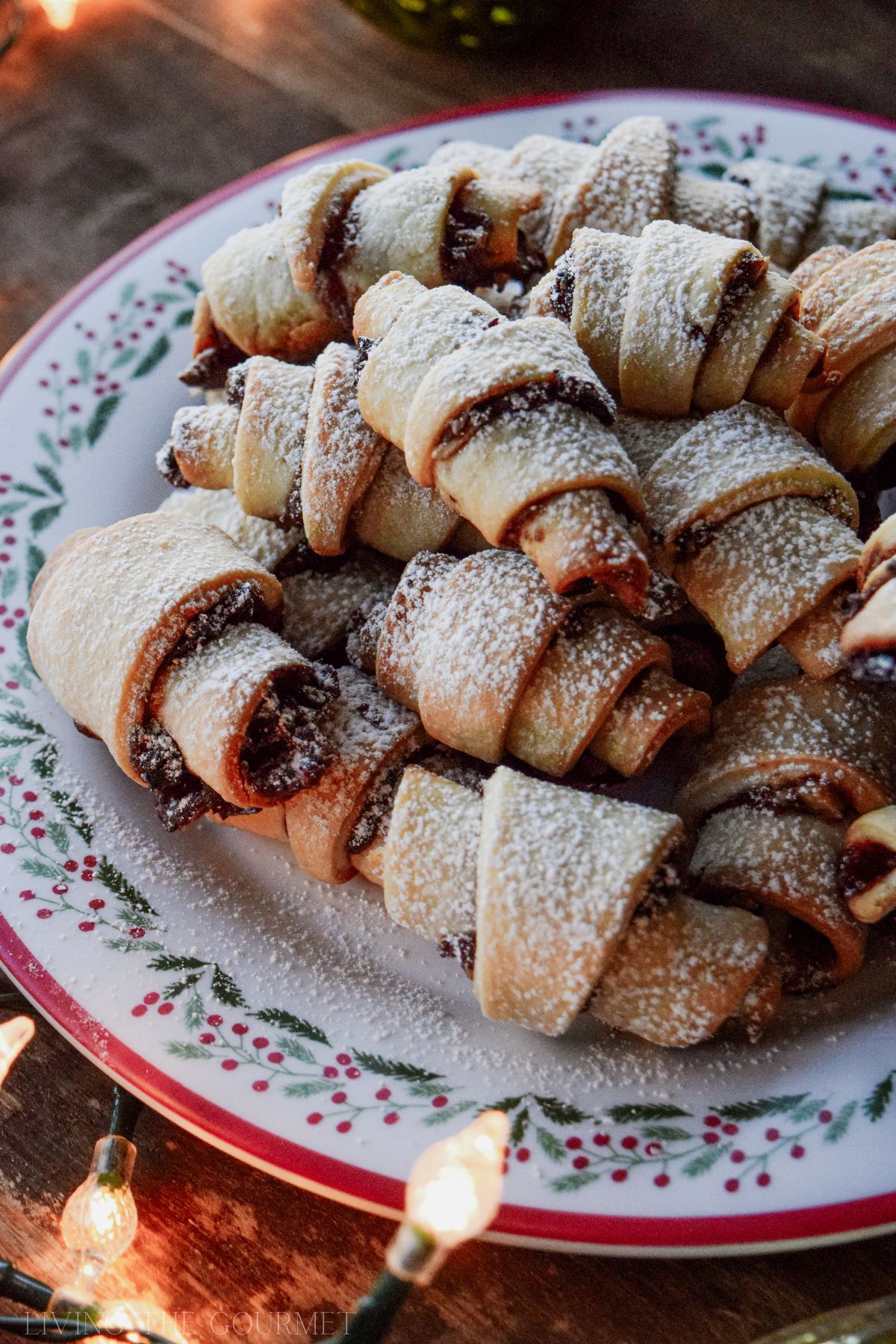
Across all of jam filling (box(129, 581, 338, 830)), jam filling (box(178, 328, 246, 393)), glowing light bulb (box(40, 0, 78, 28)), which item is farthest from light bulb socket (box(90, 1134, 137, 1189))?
glowing light bulb (box(40, 0, 78, 28))

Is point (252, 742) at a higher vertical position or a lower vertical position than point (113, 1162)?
higher

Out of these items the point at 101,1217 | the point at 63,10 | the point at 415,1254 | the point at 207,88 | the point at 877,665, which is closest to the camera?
the point at 415,1254

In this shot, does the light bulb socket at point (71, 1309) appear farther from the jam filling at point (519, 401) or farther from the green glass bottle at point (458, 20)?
the green glass bottle at point (458, 20)

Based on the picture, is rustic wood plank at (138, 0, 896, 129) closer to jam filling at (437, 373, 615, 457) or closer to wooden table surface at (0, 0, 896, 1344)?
wooden table surface at (0, 0, 896, 1344)

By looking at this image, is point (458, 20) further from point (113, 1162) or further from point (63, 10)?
point (113, 1162)

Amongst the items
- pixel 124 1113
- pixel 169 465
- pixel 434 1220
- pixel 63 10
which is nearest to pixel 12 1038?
pixel 124 1113

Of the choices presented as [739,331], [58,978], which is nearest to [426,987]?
[58,978]
